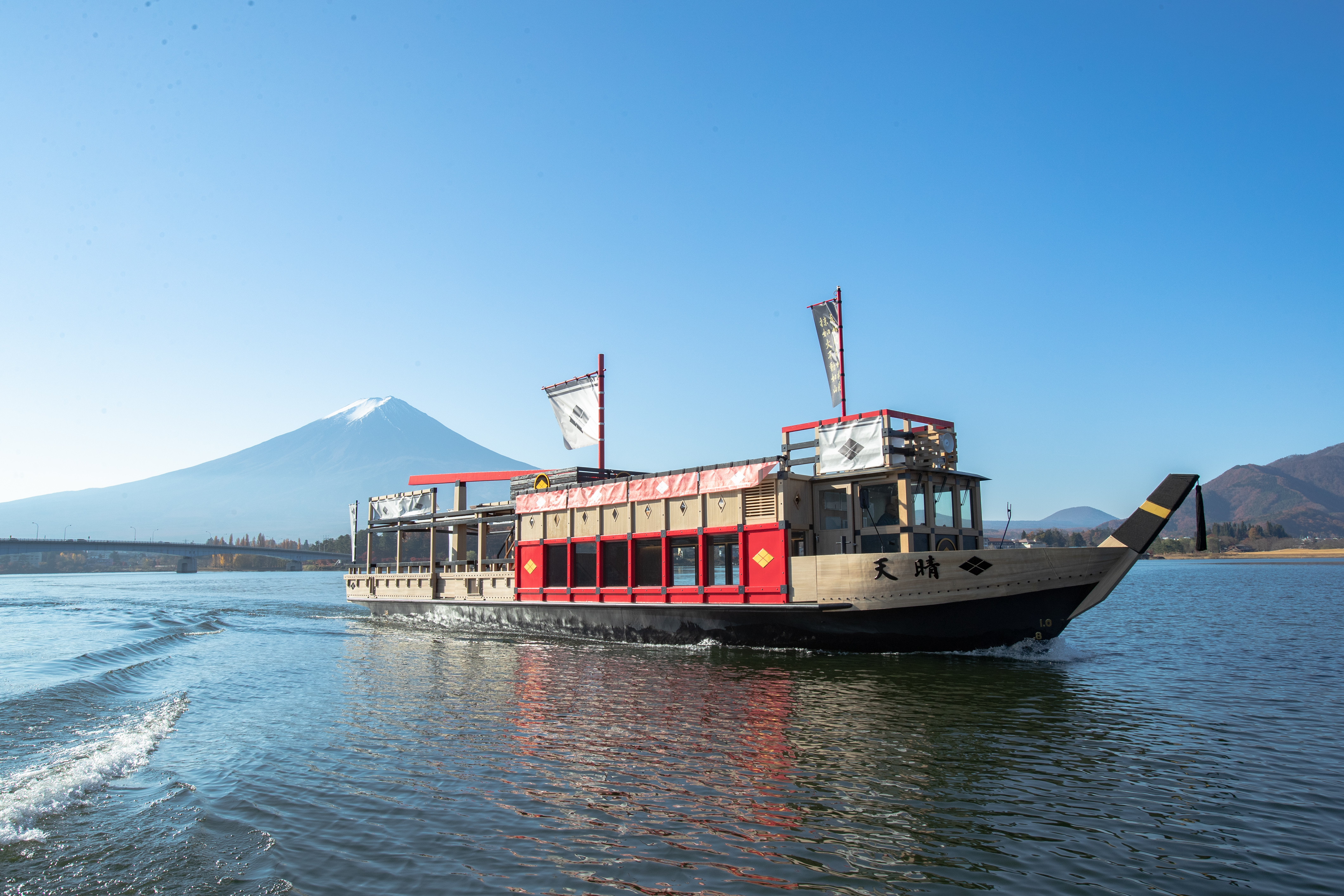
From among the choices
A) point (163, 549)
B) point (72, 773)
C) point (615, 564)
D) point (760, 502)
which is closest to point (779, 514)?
point (760, 502)

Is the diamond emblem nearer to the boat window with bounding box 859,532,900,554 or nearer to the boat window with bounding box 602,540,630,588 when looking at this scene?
the boat window with bounding box 859,532,900,554

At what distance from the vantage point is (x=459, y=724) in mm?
13906

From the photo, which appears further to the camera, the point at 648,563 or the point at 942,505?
the point at 648,563

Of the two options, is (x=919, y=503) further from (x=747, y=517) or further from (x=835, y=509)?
(x=747, y=517)

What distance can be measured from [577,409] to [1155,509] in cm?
2208

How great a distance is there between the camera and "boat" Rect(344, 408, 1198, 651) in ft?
65.9

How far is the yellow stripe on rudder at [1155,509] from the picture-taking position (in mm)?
19672

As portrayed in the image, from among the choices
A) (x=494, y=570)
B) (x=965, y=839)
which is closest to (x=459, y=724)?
(x=965, y=839)

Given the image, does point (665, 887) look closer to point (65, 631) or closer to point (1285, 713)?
point (1285, 713)

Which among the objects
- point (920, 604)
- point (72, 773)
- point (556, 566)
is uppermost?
point (556, 566)

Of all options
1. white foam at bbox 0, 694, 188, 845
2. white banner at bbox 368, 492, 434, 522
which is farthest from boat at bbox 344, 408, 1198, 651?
white foam at bbox 0, 694, 188, 845

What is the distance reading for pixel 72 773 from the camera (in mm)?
10484

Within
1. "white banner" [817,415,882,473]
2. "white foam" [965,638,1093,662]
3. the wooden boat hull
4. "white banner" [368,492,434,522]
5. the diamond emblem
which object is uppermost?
"white banner" [817,415,882,473]

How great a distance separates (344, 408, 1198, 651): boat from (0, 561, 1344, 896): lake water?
4.46 ft
